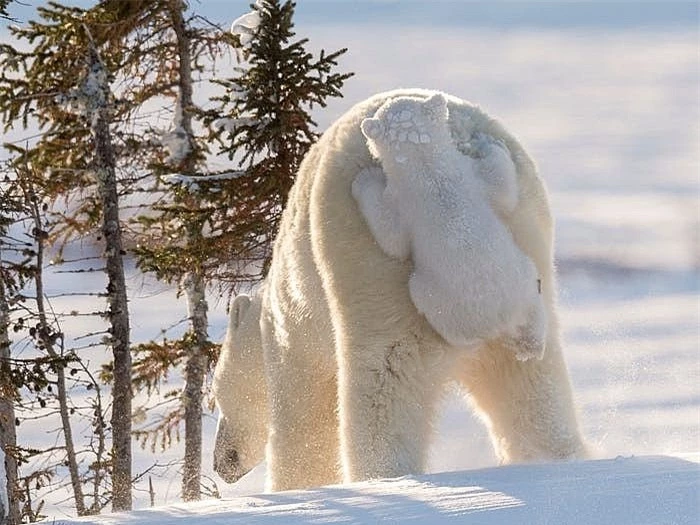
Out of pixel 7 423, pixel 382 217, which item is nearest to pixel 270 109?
pixel 7 423

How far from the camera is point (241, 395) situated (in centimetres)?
901

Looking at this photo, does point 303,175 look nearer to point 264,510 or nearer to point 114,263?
point 264,510

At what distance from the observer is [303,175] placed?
23.0 ft

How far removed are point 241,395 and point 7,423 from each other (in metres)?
3.72

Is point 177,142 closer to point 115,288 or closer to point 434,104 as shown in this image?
point 115,288

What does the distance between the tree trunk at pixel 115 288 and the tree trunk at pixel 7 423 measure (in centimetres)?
112

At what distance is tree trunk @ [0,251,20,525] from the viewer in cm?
871

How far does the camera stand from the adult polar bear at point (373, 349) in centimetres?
589

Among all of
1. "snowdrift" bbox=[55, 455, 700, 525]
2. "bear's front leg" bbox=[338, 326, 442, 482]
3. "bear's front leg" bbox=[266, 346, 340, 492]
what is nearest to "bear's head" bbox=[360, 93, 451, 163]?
"bear's front leg" bbox=[338, 326, 442, 482]

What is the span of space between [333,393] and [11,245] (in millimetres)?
5821

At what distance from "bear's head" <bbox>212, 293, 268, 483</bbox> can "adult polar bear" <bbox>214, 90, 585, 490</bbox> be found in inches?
51.4

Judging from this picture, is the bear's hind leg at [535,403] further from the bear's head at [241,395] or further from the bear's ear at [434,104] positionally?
the bear's head at [241,395]

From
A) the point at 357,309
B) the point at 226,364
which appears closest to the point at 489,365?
the point at 357,309

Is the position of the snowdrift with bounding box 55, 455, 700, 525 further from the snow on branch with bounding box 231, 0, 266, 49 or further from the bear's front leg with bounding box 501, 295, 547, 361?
the snow on branch with bounding box 231, 0, 266, 49
